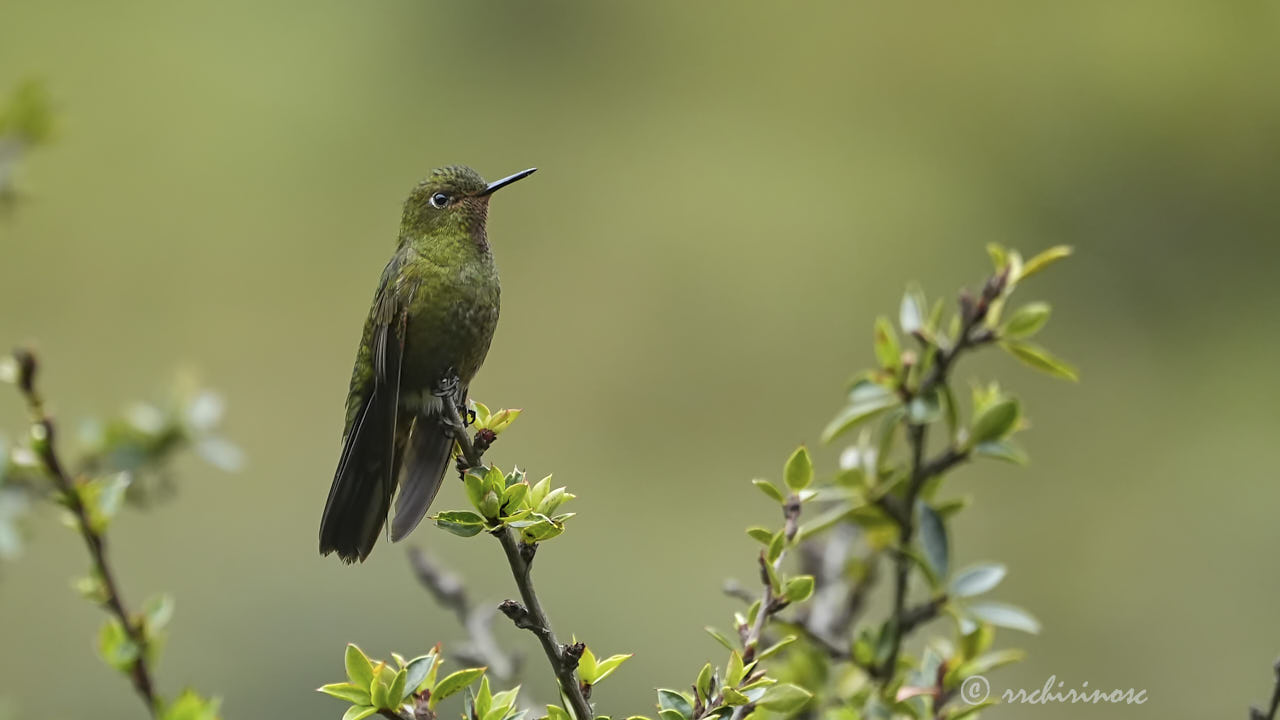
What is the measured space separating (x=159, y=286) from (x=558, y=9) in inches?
87.2

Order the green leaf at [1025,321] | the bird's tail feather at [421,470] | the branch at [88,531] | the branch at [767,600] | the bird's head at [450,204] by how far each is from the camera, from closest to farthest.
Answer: the branch at [88,531]
the branch at [767,600]
the green leaf at [1025,321]
the bird's tail feather at [421,470]
the bird's head at [450,204]

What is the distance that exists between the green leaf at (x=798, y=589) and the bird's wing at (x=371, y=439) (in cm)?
51

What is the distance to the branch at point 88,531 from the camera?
2.46 ft

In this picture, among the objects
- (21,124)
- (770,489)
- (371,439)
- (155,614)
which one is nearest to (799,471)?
(770,489)

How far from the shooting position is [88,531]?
0.77 m

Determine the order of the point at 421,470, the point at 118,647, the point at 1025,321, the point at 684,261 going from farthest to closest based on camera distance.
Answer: the point at 684,261, the point at 421,470, the point at 1025,321, the point at 118,647

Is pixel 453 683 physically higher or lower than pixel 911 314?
lower

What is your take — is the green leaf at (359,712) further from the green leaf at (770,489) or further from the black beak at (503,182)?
the black beak at (503,182)

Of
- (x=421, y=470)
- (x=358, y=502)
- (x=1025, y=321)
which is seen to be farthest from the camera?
(x=421, y=470)

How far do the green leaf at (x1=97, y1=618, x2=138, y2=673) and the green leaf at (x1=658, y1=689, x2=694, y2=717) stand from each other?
14.9 inches

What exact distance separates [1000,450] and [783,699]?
1.08 feet

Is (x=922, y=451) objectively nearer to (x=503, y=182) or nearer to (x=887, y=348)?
(x=887, y=348)

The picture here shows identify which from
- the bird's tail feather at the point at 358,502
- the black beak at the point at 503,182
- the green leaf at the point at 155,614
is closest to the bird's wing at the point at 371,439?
the bird's tail feather at the point at 358,502

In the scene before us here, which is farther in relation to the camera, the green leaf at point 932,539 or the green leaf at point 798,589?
the green leaf at point 932,539
